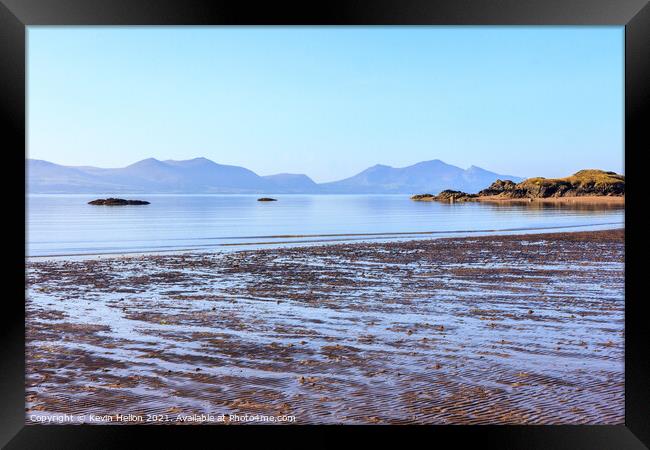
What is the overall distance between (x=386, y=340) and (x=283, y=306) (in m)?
3.30

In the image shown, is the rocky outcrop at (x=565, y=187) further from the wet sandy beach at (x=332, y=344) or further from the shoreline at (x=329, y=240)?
the wet sandy beach at (x=332, y=344)

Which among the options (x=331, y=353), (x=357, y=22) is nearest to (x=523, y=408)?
(x=331, y=353)

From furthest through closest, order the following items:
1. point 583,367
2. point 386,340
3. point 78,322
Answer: point 78,322 < point 386,340 < point 583,367

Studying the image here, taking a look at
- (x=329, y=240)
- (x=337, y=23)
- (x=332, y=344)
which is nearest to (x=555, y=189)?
(x=329, y=240)

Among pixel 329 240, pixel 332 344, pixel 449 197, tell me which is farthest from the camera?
pixel 449 197

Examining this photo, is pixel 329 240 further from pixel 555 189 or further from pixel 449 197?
pixel 449 197

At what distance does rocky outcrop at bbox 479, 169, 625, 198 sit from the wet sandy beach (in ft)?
308

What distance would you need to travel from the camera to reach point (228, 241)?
27.8m

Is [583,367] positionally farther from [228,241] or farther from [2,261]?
[228,241]

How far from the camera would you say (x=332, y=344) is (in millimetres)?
9109

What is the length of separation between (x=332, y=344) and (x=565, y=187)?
108 m

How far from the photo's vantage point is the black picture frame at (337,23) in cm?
579

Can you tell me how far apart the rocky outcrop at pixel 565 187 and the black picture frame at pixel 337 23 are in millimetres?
103205

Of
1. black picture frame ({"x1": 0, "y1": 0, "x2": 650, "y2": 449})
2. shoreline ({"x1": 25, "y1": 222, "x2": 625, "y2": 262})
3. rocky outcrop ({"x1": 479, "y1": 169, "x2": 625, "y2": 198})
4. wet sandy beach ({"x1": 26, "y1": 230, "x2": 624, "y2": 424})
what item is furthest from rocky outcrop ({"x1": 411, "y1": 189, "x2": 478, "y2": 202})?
black picture frame ({"x1": 0, "y1": 0, "x2": 650, "y2": 449})
